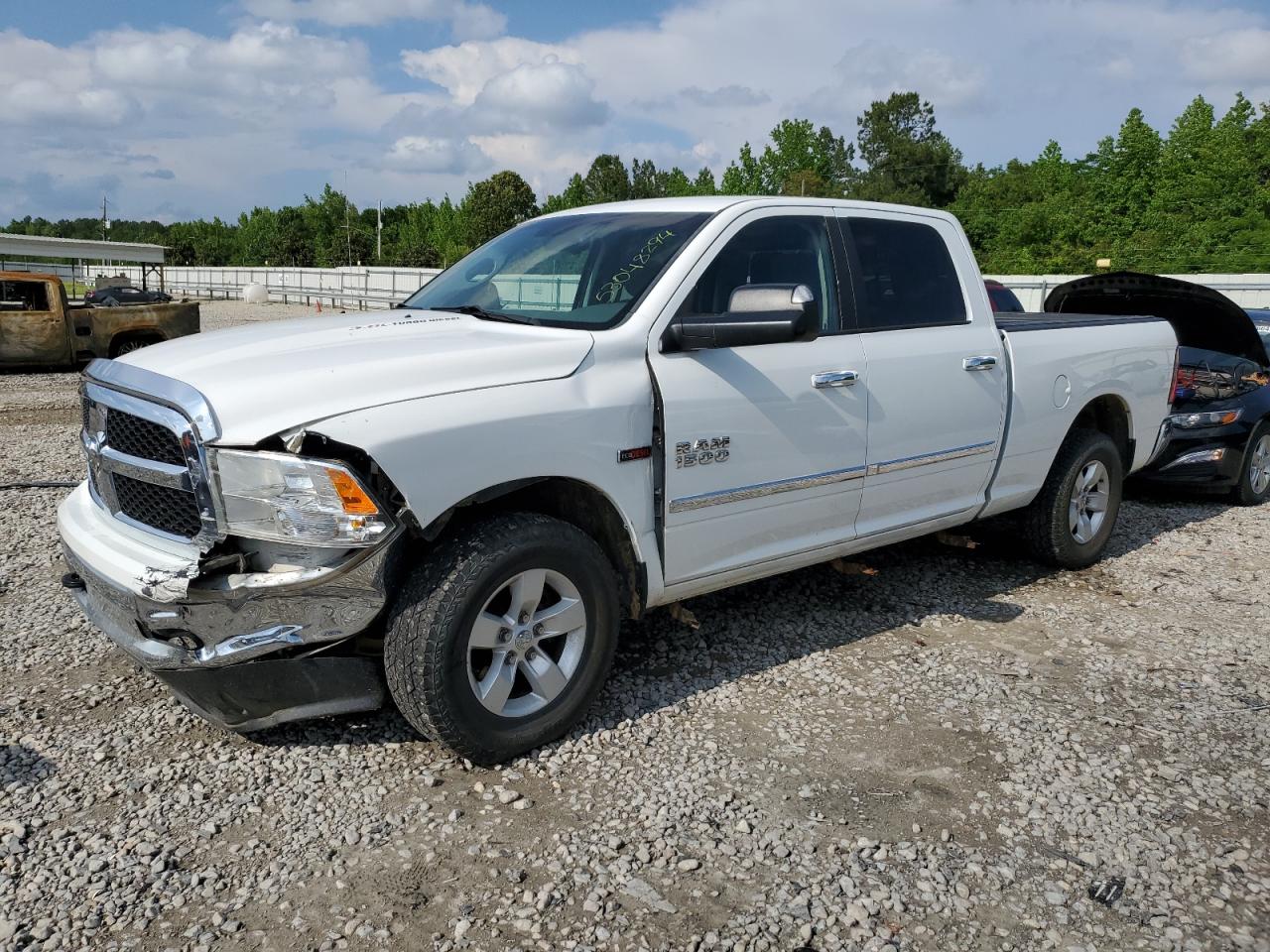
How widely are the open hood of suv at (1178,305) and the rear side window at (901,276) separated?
3.52m

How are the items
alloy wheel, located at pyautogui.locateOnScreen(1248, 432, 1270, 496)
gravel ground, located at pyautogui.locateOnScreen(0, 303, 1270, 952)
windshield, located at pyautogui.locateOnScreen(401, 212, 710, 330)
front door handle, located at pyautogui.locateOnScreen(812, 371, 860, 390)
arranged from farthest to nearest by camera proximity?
alloy wheel, located at pyautogui.locateOnScreen(1248, 432, 1270, 496) < front door handle, located at pyautogui.locateOnScreen(812, 371, 860, 390) < windshield, located at pyautogui.locateOnScreen(401, 212, 710, 330) < gravel ground, located at pyautogui.locateOnScreen(0, 303, 1270, 952)

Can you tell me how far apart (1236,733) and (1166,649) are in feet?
3.02

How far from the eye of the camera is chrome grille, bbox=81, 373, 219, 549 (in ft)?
10.00

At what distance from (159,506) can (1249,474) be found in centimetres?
814

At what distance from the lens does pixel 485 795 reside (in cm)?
334

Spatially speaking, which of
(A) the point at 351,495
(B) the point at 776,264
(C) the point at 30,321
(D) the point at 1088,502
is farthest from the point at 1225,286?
(A) the point at 351,495

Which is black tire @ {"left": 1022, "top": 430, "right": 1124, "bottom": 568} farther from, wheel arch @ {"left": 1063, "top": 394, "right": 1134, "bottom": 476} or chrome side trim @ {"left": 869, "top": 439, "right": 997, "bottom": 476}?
chrome side trim @ {"left": 869, "top": 439, "right": 997, "bottom": 476}

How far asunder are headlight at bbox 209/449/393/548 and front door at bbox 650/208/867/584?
47.0 inches

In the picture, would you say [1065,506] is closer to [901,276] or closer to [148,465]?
[901,276]

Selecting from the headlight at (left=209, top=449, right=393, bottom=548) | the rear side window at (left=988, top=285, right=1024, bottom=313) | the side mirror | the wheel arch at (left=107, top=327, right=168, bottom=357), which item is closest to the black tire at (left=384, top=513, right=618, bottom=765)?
the headlight at (left=209, top=449, right=393, bottom=548)

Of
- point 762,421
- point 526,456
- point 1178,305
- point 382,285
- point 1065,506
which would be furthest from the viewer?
point 382,285

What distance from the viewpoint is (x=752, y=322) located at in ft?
12.0

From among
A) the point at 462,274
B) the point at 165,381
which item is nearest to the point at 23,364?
the point at 462,274

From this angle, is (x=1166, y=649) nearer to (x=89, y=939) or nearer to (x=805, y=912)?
(x=805, y=912)
